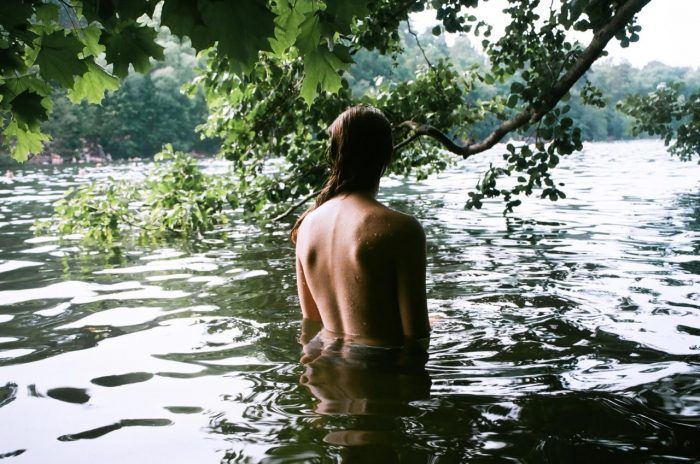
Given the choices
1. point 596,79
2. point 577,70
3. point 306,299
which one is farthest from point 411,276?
point 596,79

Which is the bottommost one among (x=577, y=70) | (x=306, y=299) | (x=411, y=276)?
(x=306, y=299)

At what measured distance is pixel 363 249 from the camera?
12.2 ft

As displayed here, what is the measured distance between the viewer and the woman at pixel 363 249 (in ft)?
12.2

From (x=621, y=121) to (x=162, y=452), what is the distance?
107m

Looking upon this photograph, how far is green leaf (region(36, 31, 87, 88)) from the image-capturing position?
2637 millimetres

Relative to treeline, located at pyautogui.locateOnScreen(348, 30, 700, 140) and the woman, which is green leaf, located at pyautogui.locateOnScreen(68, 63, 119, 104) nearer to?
the woman

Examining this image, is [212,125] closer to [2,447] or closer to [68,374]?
[68,374]

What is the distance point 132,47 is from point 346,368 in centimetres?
229

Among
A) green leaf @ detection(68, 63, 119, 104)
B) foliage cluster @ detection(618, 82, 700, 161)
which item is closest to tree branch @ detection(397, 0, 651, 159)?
green leaf @ detection(68, 63, 119, 104)

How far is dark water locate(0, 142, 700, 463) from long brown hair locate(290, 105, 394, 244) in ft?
3.84

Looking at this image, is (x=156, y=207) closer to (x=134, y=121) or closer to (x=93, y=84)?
(x=93, y=84)

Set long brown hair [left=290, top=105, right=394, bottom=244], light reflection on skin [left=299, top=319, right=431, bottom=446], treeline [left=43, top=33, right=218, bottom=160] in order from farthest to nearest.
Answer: treeline [left=43, top=33, right=218, bottom=160] < long brown hair [left=290, top=105, right=394, bottom=244] < light reflection on skin [left=299, top=319, right=431, bottom=446]

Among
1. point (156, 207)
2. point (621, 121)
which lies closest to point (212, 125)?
point (156, 207)

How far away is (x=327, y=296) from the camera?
4.14m
